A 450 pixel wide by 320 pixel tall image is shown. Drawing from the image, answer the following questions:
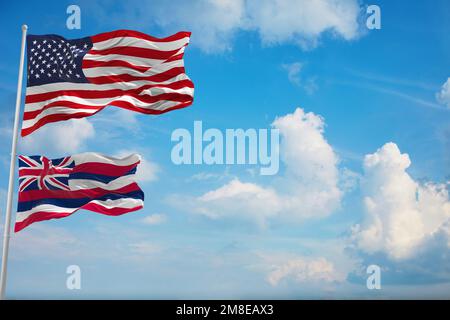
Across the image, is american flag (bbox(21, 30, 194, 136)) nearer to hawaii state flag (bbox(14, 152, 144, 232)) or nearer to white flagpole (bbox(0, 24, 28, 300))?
white flagpole (bbox(0, 24, 28, 300))

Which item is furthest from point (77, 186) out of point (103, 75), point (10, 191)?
point (103, 75)

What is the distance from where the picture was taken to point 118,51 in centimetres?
2203

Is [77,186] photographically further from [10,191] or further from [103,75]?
[103,75]

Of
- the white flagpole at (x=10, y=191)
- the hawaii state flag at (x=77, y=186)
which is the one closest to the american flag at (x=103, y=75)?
the white flagpole at (x=10, y=191)

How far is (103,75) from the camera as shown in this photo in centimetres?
2173

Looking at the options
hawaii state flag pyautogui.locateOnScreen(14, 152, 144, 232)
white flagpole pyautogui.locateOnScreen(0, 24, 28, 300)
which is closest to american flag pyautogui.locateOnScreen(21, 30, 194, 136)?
white flagpole pyautogui.locateOnScreen(0, 24, 28, 300)

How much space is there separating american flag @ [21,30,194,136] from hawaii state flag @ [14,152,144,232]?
1.65 meters

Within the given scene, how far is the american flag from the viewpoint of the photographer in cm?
2119

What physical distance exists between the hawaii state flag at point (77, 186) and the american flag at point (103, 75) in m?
1.65

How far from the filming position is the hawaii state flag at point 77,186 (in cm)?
2111
